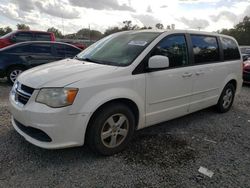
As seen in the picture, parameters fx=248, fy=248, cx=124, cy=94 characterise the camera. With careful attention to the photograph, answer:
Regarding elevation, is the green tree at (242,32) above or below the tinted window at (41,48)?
above

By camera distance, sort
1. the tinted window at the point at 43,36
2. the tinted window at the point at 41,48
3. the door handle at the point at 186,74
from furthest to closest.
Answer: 1. the tinted window at the point at 43,36
2. the tinted window at the point at 41,48
3. the door handle at the point at 186,74

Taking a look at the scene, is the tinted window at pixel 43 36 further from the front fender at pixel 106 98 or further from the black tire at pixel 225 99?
the front fender at pixel 106 98

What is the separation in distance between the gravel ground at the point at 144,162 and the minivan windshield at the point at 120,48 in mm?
1279

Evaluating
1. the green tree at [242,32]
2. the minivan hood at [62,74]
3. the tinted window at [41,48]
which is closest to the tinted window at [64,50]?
the tinted window at [41,48]

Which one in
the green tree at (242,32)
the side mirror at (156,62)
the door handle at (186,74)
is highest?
the green tree at (242,32)

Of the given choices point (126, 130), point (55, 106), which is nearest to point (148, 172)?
point (126, 130)

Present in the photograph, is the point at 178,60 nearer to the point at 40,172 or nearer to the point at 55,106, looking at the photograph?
the point at 55,106

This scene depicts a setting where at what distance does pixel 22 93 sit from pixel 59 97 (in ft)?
2.01

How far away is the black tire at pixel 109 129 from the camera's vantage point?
3066mm

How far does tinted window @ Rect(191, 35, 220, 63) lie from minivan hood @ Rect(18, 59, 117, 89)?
1.78m

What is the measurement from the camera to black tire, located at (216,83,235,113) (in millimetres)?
5205

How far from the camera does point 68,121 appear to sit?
286cm

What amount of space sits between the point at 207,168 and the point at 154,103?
113 cm

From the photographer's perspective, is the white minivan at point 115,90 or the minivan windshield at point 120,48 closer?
the white minivan at point 115,90
